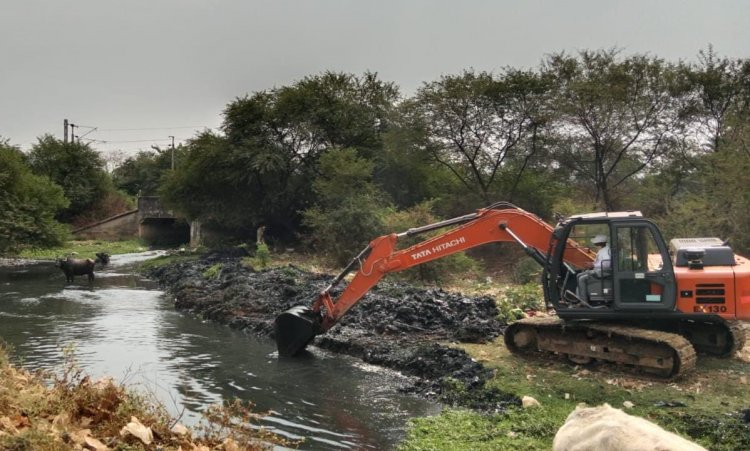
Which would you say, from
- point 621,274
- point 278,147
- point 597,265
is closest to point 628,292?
point 621,274

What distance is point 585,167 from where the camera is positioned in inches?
1209

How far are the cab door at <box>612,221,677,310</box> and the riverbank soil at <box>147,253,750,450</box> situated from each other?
1042 mm

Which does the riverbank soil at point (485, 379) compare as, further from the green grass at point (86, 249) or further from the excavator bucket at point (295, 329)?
the green grass at point (86, 249)

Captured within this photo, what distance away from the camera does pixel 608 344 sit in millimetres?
9172

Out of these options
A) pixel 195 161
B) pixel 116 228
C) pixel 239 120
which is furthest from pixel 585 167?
pixel 116 228

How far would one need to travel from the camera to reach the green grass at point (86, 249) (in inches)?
1505

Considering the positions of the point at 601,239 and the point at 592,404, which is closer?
the point at 592,404

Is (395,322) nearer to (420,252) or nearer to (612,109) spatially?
(420,252)

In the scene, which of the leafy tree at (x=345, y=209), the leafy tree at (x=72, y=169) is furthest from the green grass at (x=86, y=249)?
the leafy tree at (x=345, y=209)

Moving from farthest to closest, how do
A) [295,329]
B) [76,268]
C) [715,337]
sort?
1. [76,268]
2. [295,329]
3. [715,337]

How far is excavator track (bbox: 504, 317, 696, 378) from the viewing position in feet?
27.9

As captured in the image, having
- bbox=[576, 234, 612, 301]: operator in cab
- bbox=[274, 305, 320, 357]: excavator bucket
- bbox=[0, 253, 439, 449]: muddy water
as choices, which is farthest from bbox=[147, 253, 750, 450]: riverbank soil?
bbox=[576, 234, 612, 301]: operator in cab

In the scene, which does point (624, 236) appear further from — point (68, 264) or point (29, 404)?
point (68, 264)

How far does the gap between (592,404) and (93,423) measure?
→ 5720 mm
